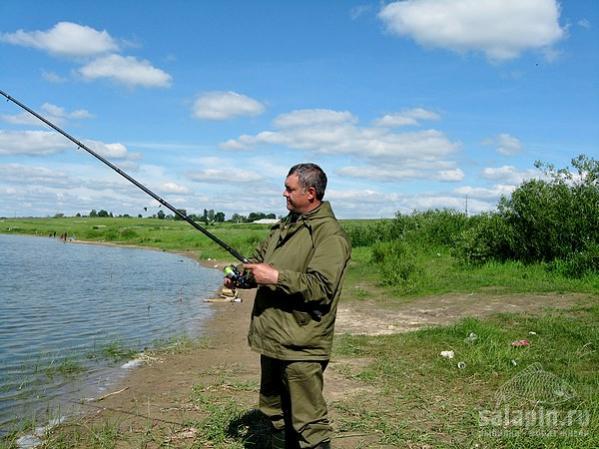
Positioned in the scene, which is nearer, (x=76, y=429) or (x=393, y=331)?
(x=76, y=429)

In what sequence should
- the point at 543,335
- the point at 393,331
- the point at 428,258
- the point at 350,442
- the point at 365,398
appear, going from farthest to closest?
the point at 428,258 < the point at 393,331 < the point at 543,335 < the point at 365,398 < the point at 350,442

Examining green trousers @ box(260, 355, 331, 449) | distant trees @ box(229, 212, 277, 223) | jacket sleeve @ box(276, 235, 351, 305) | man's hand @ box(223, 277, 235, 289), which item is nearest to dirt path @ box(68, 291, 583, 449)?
green trousers @ box(260, 355, 331, 449)

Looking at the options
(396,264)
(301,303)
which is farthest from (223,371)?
(396,264)

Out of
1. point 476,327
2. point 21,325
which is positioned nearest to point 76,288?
point 21,325

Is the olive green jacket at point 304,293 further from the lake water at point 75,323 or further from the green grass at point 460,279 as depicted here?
the green grass at point 460,279

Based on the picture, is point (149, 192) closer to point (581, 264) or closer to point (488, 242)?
point (581, 264)

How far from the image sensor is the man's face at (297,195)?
4.28m

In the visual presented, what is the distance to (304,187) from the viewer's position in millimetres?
4270

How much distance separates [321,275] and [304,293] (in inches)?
6.9

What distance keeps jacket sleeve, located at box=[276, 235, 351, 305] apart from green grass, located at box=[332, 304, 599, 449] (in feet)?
7.47

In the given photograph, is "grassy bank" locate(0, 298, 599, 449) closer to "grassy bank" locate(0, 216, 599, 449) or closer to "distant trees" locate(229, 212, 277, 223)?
"grassy bank" locate(0, 216, 599, 449)

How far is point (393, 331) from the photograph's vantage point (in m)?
11.4

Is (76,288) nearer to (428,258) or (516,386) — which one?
(428,258)

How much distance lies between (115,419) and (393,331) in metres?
6.33
